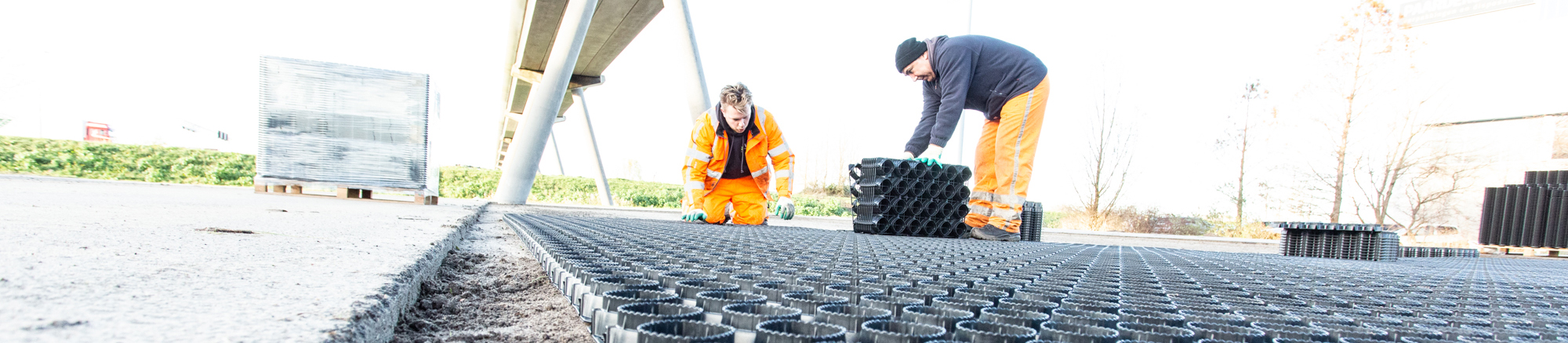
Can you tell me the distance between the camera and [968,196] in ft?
17.6

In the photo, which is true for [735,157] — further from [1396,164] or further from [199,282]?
[1396,164]

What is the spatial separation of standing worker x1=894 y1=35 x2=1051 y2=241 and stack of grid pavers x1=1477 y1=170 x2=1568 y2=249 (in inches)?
403

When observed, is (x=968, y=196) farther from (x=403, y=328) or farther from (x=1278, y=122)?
(x=1278, y=122)

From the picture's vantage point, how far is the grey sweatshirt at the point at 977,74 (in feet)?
15.0

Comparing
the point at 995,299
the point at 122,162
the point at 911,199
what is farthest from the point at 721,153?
the point at 122,162

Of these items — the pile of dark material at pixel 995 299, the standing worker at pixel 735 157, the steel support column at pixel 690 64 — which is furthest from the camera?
the steel support column at pixel 690 64

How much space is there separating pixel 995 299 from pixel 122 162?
78.8ft

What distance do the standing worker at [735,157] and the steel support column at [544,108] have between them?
494cm

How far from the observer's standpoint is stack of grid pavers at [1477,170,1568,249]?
9.46m

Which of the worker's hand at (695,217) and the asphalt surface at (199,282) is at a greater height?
the asphalt surface at (199,282)

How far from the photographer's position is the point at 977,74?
479 cm

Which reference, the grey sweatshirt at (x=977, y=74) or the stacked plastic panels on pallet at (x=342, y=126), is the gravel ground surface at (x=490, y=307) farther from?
the stacked plastic panels on pallet at (x=342, y=126)

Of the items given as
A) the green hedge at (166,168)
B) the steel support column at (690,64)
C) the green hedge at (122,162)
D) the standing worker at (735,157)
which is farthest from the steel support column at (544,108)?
the green hedge at (122,162)

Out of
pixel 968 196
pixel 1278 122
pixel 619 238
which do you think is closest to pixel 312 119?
pixel 619 238
